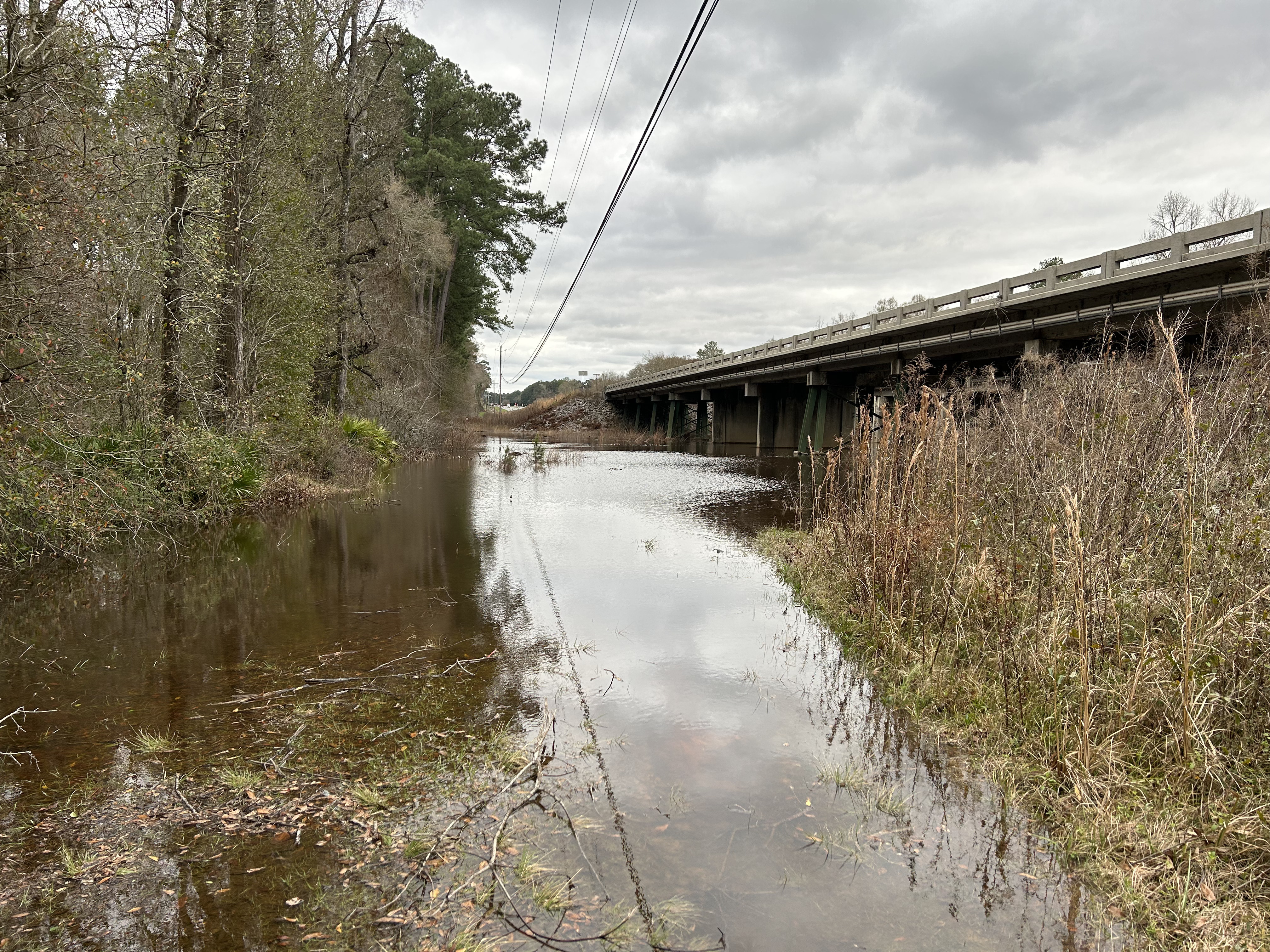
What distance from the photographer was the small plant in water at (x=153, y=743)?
4.20 m

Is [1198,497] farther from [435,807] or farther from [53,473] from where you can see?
[53,473]

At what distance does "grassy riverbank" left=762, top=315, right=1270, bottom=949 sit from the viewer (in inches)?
128

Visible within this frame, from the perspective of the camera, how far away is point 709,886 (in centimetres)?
313

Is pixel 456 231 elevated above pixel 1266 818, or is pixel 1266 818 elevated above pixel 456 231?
pixel 456 231

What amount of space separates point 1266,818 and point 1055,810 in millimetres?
822

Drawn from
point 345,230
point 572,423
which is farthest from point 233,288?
point 572,423

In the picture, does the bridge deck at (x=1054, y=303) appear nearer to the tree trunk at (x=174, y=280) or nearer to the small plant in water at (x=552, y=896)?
the small plant in water at (x=552, y=896)

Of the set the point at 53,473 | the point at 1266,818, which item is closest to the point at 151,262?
the point at 53,473

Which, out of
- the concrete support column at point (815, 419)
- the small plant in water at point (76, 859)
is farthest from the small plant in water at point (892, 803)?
the concrete support column at point (815, 419)

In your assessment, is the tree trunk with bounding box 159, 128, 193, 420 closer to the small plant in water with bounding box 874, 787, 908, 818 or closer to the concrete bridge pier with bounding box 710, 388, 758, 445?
the small plant in water with bounding box 874, 787, 908, 818

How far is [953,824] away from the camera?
3.69m

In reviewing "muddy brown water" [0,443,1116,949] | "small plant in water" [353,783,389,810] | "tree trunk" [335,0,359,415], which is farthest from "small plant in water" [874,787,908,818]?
"tree trunk" [335,0,359,415]

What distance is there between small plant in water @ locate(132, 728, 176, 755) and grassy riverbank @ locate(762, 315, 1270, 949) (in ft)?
15.2

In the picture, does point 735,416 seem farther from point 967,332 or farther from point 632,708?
point 632,708
